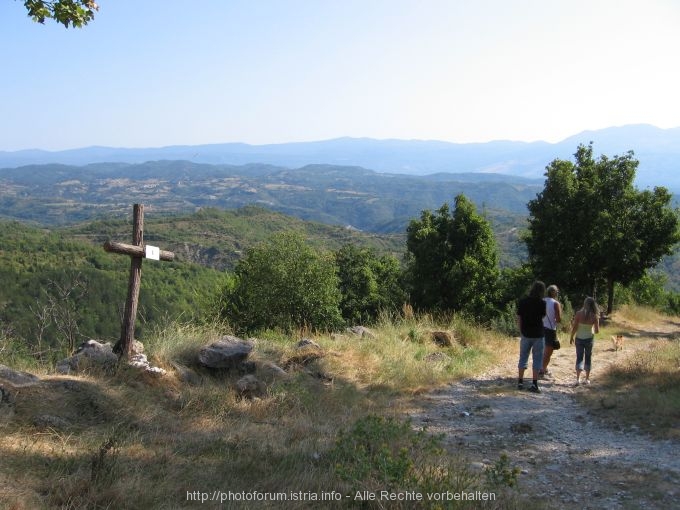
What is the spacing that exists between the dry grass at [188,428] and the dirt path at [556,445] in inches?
31.2

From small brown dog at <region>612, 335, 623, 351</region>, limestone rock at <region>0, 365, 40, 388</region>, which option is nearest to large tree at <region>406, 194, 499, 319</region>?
small brown dog at <region>612, 335, 623, 351</region>

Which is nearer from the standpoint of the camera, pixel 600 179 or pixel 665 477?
pixel 665 477

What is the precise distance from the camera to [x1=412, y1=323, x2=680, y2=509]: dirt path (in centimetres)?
411

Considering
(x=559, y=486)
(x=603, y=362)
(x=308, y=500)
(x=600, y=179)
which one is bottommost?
(x=603, y=362)

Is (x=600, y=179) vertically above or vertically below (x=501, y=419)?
above

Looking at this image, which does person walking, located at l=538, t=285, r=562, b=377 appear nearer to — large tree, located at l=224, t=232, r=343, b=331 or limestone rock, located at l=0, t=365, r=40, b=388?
limestone rock, located at l=0, t=365, r=40, b=388

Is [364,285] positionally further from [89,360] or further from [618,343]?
[89,360]

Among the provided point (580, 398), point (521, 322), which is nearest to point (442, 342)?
point (521, 322)

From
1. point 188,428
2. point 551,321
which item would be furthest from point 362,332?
point 188,428

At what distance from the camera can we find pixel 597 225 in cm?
1792

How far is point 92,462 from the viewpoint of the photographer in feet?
11.8

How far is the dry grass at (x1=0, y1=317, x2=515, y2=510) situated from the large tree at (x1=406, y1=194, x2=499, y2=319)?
684 inches

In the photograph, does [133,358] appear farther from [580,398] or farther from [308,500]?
[580,398]

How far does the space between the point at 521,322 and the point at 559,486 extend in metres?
3.73
